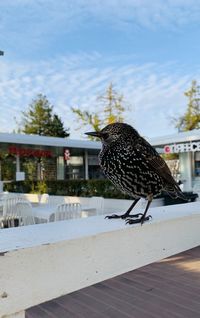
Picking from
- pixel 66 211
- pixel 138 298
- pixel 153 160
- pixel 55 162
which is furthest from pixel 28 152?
pixel 153 160

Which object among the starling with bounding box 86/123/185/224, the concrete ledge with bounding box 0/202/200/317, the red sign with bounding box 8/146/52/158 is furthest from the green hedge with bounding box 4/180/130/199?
the concrete ledge with bounding box 0/202/200/317

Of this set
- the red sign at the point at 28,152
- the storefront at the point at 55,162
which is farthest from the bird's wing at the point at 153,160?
the storefront at the point at 55,162

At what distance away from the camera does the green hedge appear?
9.18 m

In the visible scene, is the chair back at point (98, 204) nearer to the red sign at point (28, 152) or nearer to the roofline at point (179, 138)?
the roofline at point (179, 138)

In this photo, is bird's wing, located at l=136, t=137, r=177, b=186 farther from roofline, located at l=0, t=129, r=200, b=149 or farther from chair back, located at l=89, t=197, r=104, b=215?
roofline, located at l=0, t=129, r=200, b=149

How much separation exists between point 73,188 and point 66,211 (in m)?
4.95

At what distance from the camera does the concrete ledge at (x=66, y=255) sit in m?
1.10

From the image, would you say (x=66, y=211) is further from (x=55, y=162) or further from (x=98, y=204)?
(x=55, y=162)

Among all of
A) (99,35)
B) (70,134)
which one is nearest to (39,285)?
(99,35)

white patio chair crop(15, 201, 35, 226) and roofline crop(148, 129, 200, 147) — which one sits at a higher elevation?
roofline crop(148, 129, 200, 147)

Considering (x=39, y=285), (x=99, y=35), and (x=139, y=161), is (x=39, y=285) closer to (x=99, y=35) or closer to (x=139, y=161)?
(x=139, y=161)

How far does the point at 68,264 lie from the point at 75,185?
9406 millimetres

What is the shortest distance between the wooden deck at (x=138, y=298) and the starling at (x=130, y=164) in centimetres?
58

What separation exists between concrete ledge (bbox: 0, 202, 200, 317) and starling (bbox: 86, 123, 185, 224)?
7.2 inches
